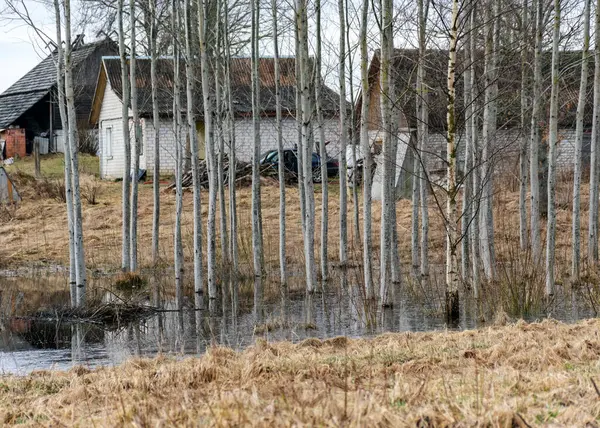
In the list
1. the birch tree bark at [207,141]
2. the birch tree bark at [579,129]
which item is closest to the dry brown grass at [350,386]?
the birch tree bark at [579,129]

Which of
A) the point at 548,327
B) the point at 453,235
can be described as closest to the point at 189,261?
the point at 453,235

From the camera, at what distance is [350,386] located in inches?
276

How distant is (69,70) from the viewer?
1548 cm

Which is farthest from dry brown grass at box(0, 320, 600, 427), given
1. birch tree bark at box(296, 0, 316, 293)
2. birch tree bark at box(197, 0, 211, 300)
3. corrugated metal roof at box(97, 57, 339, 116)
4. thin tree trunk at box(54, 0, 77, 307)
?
corrugated metal roof at box(97, 57, 339, 116)

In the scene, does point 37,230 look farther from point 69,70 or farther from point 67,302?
point 69,70

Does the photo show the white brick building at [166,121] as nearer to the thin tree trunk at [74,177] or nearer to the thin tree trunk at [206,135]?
the thin tree trunk at [206,135]

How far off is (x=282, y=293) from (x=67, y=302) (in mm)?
3950

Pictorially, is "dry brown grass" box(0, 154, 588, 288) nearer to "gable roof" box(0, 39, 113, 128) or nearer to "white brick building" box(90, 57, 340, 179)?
"white brick building" box(90, 57, 340, 179)

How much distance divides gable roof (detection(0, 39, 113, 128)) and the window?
5123 mm

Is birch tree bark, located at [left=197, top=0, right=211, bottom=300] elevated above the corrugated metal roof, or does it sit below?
below

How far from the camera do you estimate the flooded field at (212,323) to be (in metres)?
12.4

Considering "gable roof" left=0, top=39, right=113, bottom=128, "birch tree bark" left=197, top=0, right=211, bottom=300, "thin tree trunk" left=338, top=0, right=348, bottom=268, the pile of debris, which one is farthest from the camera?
"gable roof" left=0, top=39, right=113, bottom=128

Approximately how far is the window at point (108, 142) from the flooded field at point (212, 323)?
22.9m

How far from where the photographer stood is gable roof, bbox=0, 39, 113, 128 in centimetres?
4584
